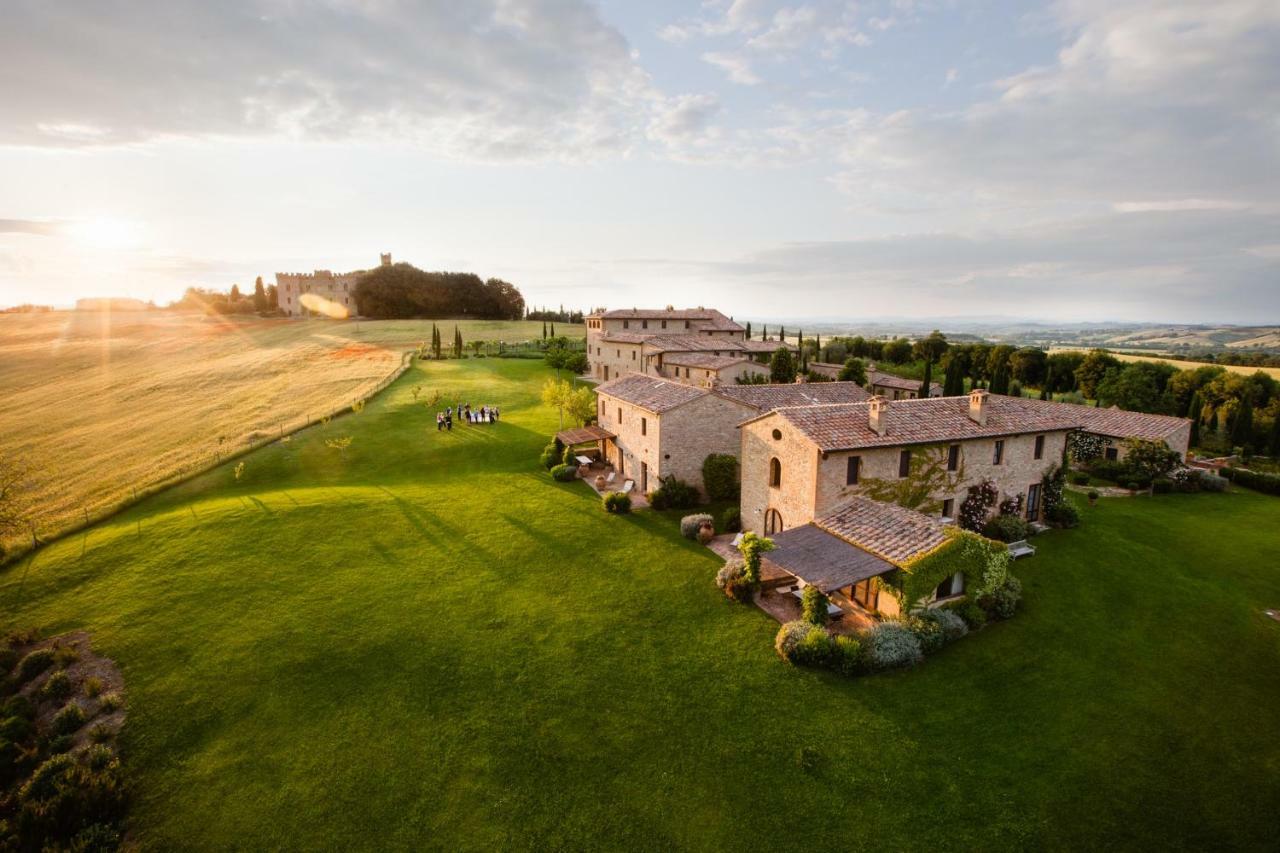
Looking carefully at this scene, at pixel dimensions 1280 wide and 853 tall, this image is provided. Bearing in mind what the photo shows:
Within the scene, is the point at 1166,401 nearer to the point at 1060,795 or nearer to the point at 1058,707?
the point at 1058,707

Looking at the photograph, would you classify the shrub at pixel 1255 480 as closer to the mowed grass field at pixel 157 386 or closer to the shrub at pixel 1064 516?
the shrub at pixel 1064 516

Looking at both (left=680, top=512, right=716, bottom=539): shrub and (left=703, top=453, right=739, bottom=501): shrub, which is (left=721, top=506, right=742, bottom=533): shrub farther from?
(left=703, top=453, right=739, bottom=501): shrub

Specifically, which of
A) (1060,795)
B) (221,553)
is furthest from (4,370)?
(1060,795)

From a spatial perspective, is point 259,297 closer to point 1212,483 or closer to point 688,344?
point 688,344

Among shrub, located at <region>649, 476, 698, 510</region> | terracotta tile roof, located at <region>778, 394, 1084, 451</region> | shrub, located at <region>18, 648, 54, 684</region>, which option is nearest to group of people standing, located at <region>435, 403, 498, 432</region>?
shrub, located at <region>649, 476, 698, 510</region>

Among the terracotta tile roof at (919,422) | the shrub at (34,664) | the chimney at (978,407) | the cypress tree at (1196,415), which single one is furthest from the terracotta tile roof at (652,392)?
the cypress tree at (1196,415)

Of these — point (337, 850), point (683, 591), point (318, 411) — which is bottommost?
point (337, 850)
